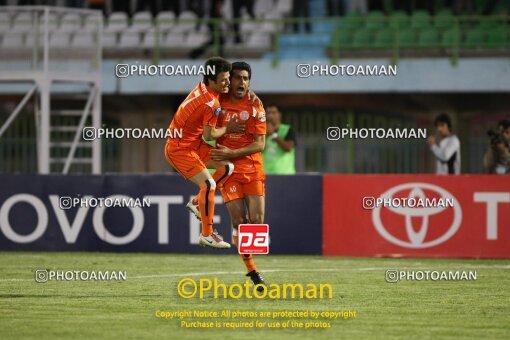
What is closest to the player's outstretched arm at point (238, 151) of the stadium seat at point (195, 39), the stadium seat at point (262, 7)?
the stadium seat at point (195, 39)

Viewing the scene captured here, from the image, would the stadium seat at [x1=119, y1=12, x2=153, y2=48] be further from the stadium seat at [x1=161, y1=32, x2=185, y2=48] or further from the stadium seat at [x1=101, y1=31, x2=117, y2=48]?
the stadium seat at [x1=161, y1=32, x2=185, y2=48]

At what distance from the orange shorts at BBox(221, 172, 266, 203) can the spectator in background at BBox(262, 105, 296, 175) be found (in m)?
5.66

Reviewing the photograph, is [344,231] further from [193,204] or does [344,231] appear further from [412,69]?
[412,69]

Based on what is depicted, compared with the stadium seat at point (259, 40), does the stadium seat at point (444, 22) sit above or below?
above

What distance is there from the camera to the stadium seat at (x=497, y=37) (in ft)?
80.5

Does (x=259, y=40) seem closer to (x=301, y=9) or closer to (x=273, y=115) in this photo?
(x=301, y=9)

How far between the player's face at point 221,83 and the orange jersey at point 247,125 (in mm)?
264

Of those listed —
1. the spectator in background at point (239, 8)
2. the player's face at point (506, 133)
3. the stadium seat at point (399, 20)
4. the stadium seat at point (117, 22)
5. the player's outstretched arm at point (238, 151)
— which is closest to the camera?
the player's outstretched arm at point (238, 151)

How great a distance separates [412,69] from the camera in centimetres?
2436

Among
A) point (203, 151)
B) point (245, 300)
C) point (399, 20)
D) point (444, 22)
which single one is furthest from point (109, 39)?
point (245, 300)

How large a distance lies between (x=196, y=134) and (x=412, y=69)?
43.4 ft

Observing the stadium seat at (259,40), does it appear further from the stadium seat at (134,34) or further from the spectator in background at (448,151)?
the spectator in background at (448,151)

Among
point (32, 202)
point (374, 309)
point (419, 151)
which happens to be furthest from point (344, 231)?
point (419, 151)

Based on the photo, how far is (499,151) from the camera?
17.3 m
